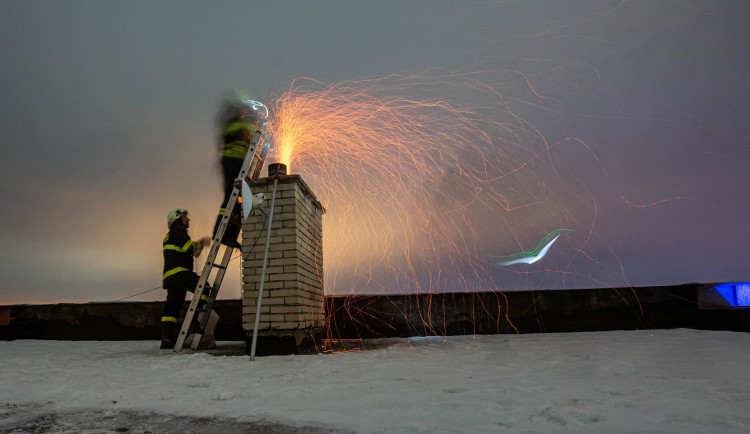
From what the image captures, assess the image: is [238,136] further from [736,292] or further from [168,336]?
[736,292]

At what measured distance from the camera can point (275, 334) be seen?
4.87 m

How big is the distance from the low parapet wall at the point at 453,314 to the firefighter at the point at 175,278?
1498 millimetres

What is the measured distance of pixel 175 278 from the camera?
5.57m

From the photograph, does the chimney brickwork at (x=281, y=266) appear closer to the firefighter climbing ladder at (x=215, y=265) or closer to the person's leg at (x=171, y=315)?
the firefighter climbing ladder at (x=215, y=265)

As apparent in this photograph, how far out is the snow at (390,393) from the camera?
6.29 ft

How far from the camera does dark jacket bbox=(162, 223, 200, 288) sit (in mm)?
5609

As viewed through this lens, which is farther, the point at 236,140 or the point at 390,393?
the point at 236,140

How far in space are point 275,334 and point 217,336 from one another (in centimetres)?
A: 284

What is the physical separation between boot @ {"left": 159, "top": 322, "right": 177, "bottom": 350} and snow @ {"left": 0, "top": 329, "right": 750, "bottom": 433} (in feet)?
3.80

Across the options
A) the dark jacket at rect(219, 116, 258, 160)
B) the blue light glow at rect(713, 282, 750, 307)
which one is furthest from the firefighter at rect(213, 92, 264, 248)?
the blue light glow at rect(713, 282, 750, 307)

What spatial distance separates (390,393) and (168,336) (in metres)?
4.24

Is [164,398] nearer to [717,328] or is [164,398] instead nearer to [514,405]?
[514,405]

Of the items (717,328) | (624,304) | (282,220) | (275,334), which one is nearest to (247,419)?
(275,334)

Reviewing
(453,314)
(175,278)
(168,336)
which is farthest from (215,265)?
(453,314)
